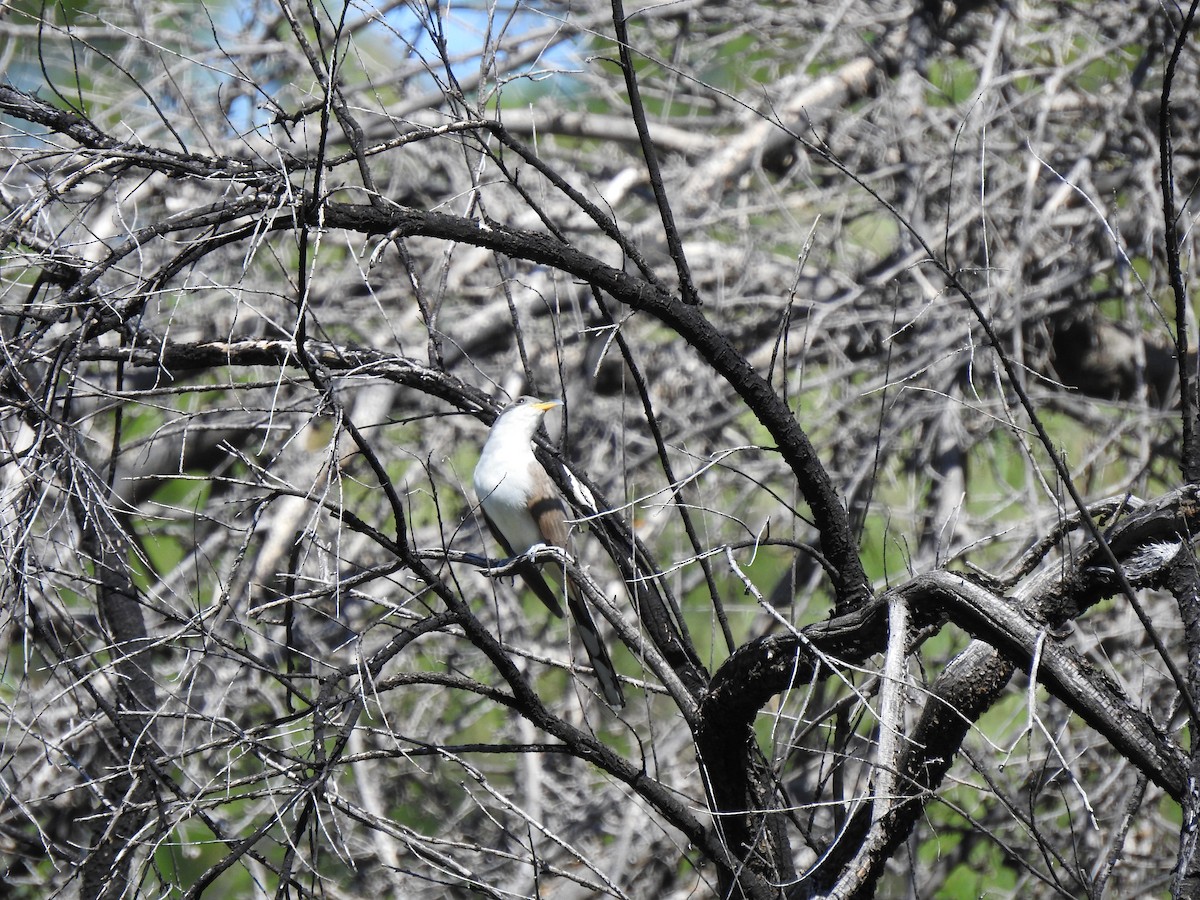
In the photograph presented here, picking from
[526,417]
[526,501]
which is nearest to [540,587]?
[526,501]

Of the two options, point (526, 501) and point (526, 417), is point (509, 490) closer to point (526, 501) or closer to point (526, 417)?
point (526, 501)

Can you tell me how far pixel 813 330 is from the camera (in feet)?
19.0

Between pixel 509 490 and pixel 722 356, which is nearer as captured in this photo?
pixel 722 356

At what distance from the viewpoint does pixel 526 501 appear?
4.57 meters

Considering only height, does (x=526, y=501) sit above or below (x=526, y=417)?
below

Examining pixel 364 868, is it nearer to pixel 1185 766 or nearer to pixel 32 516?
pixel 32 516

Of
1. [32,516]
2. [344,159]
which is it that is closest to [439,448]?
[344,159]

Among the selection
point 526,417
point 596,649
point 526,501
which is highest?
point 526,417

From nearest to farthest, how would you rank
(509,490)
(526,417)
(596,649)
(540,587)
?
(596,649) < (526,417) < (540,587) < (509,490)

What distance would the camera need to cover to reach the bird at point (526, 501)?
404 centimetres

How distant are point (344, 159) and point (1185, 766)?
2163 mm

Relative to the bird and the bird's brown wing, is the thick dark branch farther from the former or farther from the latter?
the bird's brown wing

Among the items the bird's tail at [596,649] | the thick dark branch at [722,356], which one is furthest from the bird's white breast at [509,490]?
the thick dark branch at [722,356]

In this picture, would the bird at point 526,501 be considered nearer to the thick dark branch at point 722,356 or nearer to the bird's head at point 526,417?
the bird's head at point 526,417
